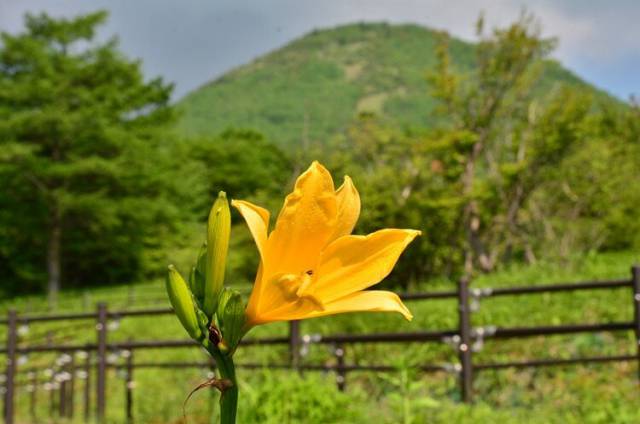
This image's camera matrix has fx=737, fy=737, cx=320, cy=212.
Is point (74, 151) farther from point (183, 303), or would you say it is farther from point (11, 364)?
point (183, 303)

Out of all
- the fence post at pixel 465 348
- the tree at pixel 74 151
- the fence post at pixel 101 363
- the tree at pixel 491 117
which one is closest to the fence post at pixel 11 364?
the fence post at pixel 101 363

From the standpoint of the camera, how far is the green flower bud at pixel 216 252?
0.71m

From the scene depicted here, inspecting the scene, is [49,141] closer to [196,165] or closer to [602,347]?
[196,165]

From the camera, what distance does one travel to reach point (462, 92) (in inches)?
552

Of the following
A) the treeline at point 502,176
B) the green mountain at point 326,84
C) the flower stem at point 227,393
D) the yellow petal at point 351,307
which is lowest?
the flower stem at point 227,393

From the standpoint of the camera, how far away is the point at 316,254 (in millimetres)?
763

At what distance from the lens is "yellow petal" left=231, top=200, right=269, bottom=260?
723 millimetres

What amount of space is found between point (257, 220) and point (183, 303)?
11 cm

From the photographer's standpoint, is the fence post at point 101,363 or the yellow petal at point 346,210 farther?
the fence post at point 101,363

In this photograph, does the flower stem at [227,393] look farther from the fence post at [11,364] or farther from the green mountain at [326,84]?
the green mountain at [326,84]

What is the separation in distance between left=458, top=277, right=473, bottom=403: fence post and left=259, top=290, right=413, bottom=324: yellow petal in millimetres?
5106

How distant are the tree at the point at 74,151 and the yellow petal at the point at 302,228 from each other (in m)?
24.2

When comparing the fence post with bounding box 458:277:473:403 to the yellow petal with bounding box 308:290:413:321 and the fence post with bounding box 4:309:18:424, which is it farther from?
the yellow petal with bounding box 308:290:413:321

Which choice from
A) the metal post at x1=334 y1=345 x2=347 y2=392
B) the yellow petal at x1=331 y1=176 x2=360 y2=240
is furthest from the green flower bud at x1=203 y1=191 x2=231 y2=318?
the metal post at x1=334 y1=345 x2=347 y2=392
